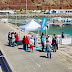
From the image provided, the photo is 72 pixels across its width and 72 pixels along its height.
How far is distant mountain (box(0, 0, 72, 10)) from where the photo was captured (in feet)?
459

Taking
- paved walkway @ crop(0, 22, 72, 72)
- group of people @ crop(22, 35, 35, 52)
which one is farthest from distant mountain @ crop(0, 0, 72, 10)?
paved walkway @ crop(0, 22, 72, 72)

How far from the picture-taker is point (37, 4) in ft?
484

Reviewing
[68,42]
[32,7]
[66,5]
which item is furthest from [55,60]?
[66,5]

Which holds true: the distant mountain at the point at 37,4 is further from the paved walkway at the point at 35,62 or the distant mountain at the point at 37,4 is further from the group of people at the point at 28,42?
the paved walkway at the point at 35,62

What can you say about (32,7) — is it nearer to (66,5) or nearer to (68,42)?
(66,5)

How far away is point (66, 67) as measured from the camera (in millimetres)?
13031

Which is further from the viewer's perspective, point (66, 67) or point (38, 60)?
point (38, 60)

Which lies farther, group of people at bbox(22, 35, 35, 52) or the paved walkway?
group of people at bbox(22, 35, 35, 52)

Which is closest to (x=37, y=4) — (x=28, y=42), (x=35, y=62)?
(x=28, y=42)

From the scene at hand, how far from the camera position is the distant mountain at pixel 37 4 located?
140000mm

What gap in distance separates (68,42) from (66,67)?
9843 millimetres

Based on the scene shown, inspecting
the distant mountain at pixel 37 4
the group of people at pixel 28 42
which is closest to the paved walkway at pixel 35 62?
the group of people at pixel 28 42

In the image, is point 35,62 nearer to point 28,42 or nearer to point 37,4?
point 28,42

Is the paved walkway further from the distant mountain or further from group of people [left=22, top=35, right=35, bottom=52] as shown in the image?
the distant mountain
